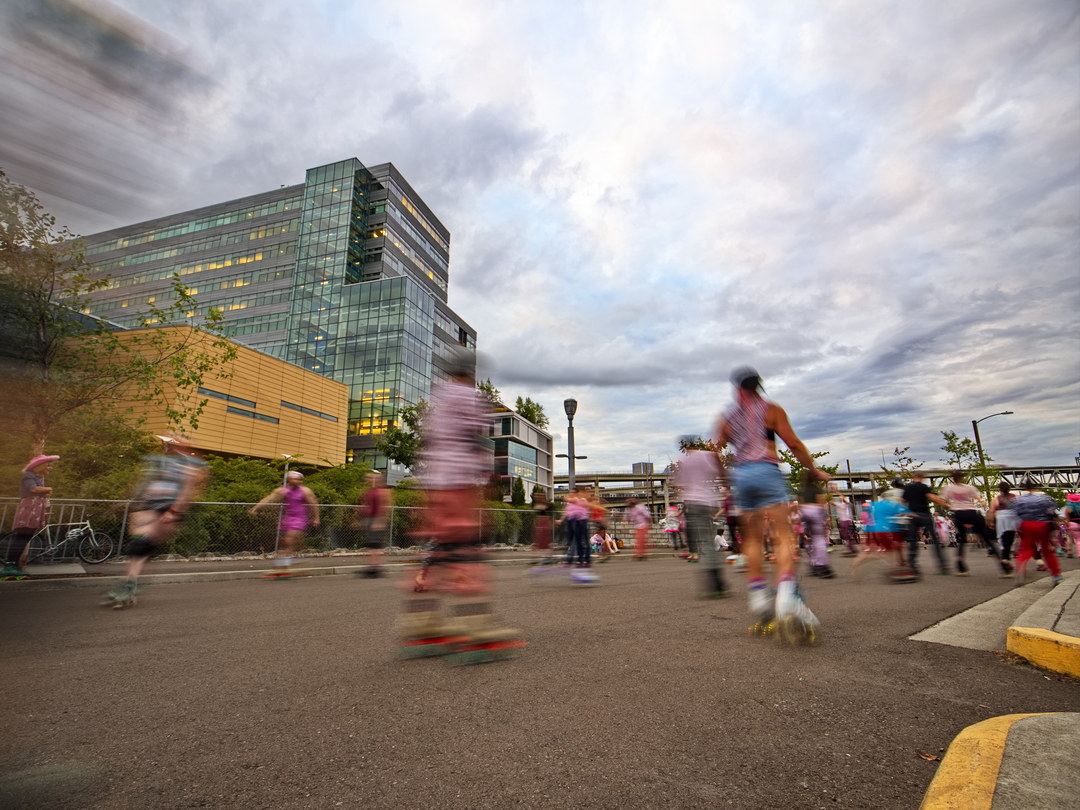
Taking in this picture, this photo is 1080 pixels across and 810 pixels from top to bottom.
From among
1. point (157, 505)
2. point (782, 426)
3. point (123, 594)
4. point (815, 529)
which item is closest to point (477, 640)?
point (782, 426)

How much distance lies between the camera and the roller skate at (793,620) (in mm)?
3305

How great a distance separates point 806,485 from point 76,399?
1039 centimetres

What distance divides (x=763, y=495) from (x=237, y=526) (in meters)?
12.6

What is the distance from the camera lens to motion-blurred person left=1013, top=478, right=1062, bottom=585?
734 centimetres

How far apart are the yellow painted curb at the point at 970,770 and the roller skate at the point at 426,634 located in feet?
7.95

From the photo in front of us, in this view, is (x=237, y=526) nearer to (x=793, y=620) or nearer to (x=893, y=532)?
(x=793, y=620)

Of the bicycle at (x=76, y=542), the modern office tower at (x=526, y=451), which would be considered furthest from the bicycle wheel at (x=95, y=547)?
the modern office tower at (x=526, y=451)

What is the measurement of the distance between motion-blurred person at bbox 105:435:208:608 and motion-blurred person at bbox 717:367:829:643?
577 centimetres

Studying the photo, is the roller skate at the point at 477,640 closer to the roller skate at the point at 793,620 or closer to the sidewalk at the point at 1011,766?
the roller skate at the point at 793,620

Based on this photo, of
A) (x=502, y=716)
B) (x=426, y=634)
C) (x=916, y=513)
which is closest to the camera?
(x=502, y=716)

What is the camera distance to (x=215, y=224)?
76625 millimetres

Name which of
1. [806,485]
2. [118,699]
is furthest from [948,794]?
[806,485]

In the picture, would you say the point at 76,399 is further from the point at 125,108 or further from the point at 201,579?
the point at 201,579

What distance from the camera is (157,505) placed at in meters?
5.47
